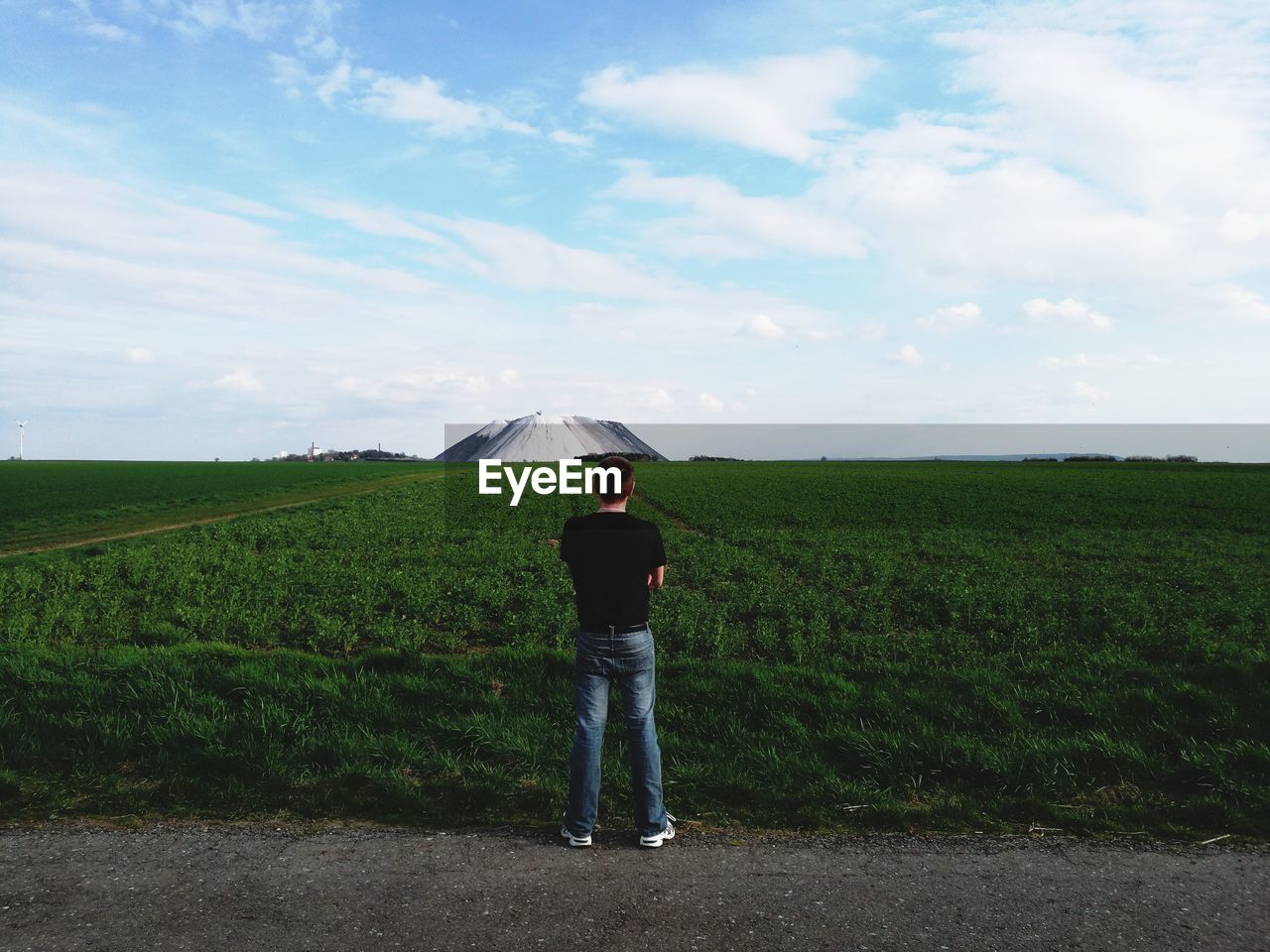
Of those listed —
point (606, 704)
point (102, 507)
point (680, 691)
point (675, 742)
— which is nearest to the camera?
point (606, 704)

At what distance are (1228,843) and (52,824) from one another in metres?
7.57

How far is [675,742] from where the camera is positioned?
267 inches

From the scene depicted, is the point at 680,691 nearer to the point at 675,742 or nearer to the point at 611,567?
the point at 675,742

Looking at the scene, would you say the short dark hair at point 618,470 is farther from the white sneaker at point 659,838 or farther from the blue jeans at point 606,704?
the white sneaker at point 659,838

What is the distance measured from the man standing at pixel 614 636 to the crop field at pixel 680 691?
58cm

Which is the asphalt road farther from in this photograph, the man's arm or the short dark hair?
the short dark hair

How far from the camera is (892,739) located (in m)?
6.72

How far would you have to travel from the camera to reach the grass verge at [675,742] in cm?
563

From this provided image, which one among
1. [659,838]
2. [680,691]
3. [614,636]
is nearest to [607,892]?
[659,838]

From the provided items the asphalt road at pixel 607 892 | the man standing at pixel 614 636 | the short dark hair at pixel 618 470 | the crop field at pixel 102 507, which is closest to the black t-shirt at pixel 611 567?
the man standing at pixel 614 636

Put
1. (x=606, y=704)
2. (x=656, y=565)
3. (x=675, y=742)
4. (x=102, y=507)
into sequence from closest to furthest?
1. (x=606, y=704)
2. (x=656, y=565)
3. (x=675, y=742)
4. (x=102, y=507)

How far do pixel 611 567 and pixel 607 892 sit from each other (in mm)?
1876

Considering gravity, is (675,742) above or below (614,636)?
below

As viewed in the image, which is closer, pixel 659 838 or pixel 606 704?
pixel 659 838
